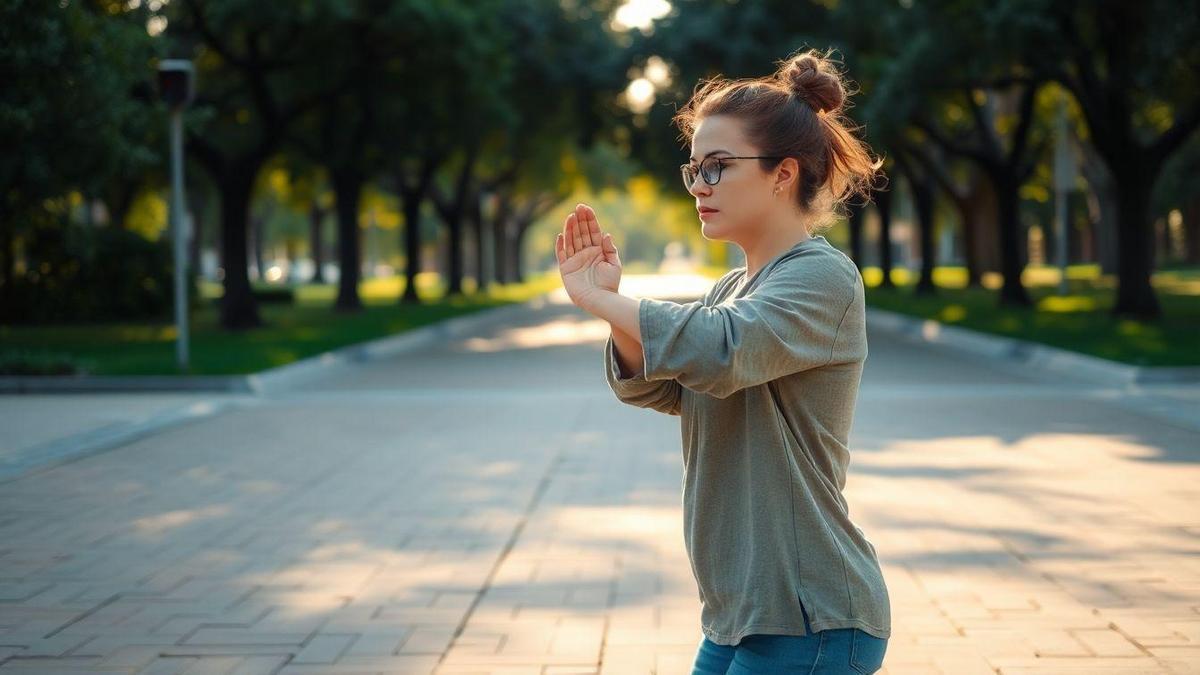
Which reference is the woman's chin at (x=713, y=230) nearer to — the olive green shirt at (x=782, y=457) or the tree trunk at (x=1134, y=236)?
the olive green shirt at (x=782, y=457)

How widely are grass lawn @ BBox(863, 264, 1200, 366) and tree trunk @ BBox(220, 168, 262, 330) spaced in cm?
1258

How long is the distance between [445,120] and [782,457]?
29.9m

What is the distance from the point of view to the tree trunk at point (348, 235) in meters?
35.7

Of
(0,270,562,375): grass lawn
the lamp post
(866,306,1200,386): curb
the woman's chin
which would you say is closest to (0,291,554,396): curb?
(0,270,562,375): grass lawn

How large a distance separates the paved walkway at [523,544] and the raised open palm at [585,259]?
2.70m

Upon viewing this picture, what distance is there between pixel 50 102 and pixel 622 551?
1270 cm

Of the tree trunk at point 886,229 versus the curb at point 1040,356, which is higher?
the tree trunk at point 886,229

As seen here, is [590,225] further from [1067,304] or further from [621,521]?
[1067,304]

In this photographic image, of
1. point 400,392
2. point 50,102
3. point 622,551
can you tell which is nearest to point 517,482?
point 622,551

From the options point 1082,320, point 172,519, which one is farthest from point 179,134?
point 1082,320

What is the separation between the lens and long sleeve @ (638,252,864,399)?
7.51 ft

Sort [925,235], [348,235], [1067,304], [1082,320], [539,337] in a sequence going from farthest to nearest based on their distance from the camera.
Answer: [925,235] < [348,235] < [1067,304] < [539,337] < [1082,320]

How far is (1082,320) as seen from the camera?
25.0 m

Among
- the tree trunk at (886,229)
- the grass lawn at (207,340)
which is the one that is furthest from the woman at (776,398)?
the tree trunk at (886,229)
